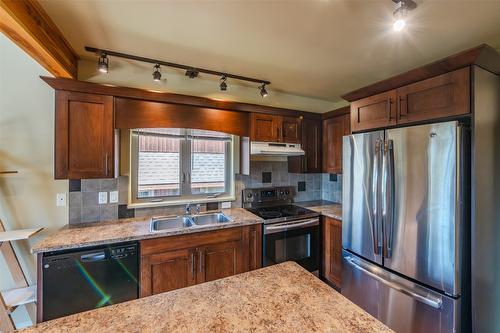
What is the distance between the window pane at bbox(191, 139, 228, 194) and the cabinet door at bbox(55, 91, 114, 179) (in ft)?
3.02

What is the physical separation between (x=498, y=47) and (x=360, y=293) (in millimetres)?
2417

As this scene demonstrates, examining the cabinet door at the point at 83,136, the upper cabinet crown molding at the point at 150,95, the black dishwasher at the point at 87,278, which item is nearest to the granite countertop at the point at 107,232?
the black dishwasher at the point at 87,278

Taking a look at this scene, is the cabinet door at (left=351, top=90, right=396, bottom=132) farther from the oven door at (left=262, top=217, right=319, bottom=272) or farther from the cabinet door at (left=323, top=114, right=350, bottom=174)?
the oven door at (left=262, top=217, right=319, bottom=272)

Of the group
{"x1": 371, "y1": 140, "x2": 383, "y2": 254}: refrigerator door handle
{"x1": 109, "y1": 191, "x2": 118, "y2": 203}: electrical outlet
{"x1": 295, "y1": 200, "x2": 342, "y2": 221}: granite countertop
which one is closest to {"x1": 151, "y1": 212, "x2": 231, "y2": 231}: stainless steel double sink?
{"x1": 109, "y1": 191, "x2": 118, "y2": 203}: electrical outlet

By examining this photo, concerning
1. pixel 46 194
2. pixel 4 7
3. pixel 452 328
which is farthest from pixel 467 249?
pixel 46 194

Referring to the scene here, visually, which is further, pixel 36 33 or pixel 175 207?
pixel 175 207

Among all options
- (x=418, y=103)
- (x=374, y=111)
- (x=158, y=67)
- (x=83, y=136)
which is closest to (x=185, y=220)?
(x=83, y=136)

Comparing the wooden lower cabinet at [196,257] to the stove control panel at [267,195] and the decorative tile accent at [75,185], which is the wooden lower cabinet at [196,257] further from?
the decorative tile accent at [75,185]

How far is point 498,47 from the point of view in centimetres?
178

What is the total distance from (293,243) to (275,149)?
1.15m

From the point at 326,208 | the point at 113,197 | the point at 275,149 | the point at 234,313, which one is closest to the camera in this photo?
the point at 234,313

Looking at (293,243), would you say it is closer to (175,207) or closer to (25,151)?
(175,207)

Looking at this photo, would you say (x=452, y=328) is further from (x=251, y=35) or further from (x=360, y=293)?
(x=251, y=35)

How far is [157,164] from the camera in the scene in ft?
8.21
